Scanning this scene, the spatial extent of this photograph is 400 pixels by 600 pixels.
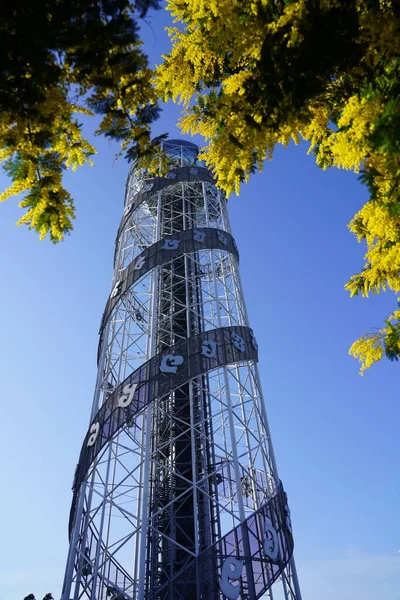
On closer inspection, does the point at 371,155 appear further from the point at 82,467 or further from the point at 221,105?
the point at 82,467

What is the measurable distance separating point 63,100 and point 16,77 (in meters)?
0.88

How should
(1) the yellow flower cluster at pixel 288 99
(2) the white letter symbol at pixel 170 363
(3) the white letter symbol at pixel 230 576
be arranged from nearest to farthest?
(1) the yellow flower cluster at pixel 288 99 < (3) the white letter symbol at pixel 230 576 < (2) the white letter symbol at pixel 170 363

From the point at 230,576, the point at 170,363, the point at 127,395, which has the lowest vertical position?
the point at 230,576

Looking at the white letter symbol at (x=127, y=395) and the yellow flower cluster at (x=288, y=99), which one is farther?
the white letter symbol at (x=127, y=395)

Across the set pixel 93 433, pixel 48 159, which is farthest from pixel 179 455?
pixel 48 159

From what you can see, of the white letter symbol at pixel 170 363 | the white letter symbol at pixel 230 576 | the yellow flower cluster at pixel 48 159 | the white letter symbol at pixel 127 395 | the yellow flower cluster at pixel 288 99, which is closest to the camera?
the yellow flower cluster at pixel 288 99

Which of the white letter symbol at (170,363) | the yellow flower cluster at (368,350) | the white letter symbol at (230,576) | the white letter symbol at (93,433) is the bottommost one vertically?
the white letter symbol at (230,576)

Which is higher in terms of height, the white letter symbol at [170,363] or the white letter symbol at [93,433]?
the white letter symbol at [170,363]

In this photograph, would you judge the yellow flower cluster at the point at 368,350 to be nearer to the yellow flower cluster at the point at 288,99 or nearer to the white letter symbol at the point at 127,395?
the yellow flower cluster at the point at 288,99

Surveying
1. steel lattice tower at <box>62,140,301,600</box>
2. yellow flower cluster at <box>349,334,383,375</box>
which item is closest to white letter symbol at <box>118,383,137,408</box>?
steel lattice tower at <box>62,140,301,600</box>

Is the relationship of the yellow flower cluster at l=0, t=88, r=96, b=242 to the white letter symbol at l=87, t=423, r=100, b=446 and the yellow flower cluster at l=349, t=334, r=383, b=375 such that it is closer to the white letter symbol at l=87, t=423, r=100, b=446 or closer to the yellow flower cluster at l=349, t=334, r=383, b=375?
the yellow flower cluster at l=349, t=334, r=383, b=375

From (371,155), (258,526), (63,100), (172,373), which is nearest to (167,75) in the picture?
(63,100)

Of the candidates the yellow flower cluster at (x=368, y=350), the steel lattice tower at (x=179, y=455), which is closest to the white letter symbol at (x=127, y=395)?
the steel lattice tower at (x=179, y=455)

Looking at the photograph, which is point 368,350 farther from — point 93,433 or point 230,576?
point 93,433
